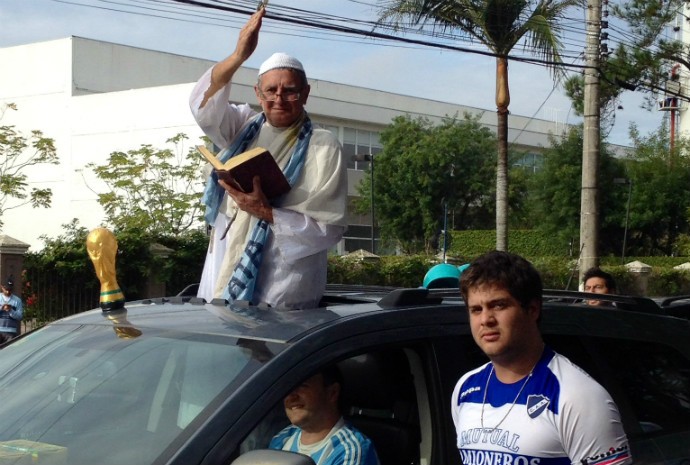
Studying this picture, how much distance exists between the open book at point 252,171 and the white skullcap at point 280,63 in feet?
1.47

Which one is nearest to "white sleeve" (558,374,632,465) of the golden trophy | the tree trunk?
the golden trophy

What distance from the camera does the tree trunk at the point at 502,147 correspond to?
66.5ft

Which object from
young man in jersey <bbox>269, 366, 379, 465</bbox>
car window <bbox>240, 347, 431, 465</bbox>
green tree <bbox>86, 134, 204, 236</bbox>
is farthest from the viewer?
green tree <bbox>86, 134, 204, 236</bbox>

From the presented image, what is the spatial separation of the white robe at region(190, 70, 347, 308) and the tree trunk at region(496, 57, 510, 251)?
52.7 feet

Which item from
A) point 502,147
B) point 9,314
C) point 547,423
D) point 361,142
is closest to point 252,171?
point 547,423

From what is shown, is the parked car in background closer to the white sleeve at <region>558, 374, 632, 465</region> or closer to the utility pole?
the white sleeve at <region>558, 374, 632, 465</region>

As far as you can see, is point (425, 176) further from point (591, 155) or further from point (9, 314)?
point (9, 314)

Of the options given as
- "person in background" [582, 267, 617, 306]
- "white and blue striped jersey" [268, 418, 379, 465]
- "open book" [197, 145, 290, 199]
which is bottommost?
"white and blue striped jersey" [268, 418, 379, 465]

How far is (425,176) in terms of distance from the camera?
44.4m

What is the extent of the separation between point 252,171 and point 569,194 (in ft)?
134

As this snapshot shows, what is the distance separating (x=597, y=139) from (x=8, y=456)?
51.3 ft

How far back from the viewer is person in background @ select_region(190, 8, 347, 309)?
3.90 meters

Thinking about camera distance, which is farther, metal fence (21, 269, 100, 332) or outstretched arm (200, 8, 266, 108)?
metal fence (21, 269, 100, 332)

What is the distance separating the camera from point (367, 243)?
53375mm
